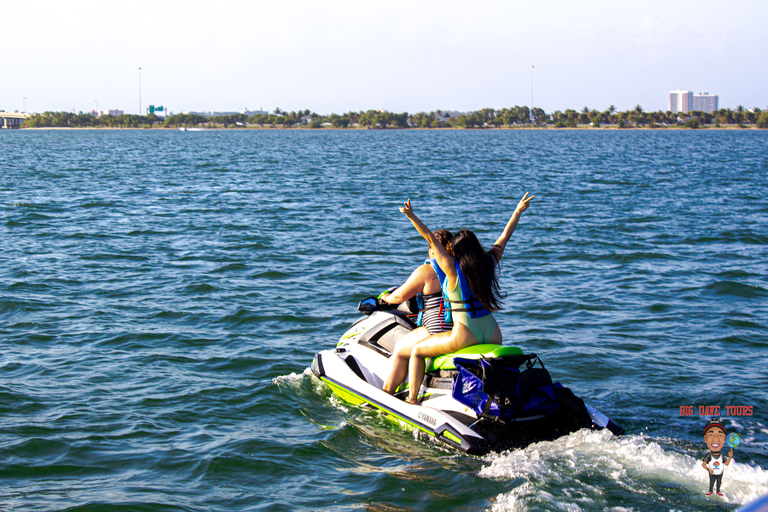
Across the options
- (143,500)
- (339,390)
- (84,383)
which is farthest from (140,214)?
(143,500)

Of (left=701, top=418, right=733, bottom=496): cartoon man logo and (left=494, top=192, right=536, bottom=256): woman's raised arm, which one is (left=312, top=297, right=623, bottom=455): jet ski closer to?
(left=701, top=418, right=733, bottom=496): cartoon man logo

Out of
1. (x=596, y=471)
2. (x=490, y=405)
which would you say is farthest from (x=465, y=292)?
(x=596, y=471)

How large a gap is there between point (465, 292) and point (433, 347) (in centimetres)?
64

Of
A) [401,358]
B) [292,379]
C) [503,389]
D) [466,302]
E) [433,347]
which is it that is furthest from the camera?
[292,379]

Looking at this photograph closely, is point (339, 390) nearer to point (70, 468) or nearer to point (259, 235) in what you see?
point (70, 468)

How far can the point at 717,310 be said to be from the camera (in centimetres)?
1120

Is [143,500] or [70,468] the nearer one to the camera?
[143,500]

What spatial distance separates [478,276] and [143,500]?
3.25 m

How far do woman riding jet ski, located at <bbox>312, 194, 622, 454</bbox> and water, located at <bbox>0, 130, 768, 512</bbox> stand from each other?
0.19m

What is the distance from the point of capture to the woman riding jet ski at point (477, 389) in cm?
604

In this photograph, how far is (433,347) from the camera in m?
6.52

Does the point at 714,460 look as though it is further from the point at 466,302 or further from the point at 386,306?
the point at 386,306

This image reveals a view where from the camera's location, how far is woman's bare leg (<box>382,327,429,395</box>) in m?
6.85

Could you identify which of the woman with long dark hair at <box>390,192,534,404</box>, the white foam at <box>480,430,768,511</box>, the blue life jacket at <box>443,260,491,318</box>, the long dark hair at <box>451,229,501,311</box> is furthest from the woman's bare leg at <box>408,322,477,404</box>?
the white foam at <box>480,430,768,511</box>
